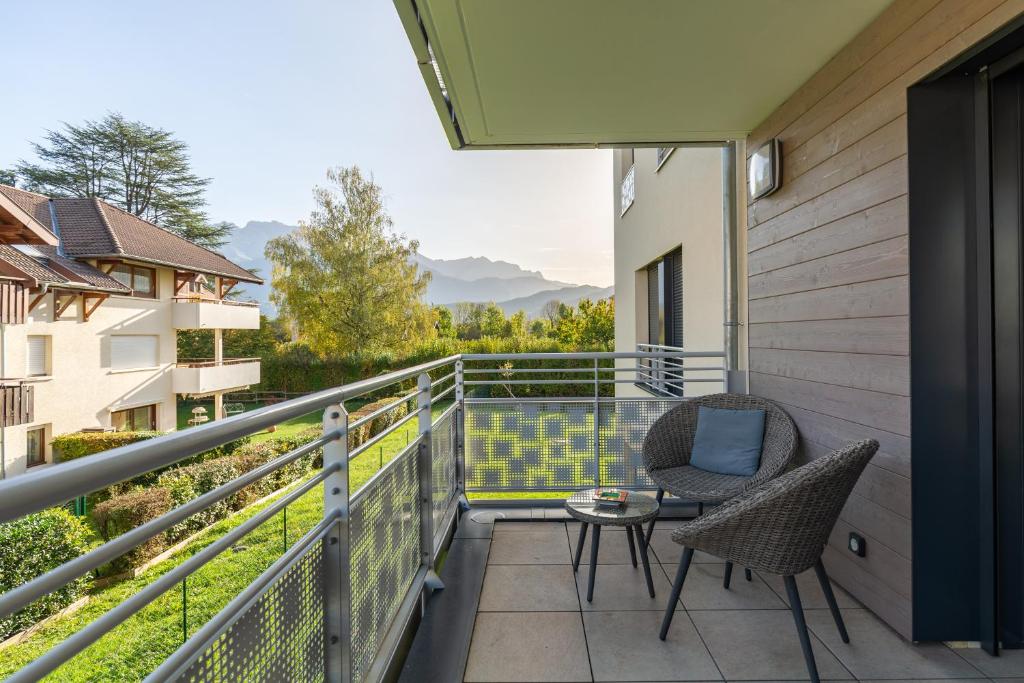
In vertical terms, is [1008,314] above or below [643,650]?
above

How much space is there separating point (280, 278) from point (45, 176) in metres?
17.5

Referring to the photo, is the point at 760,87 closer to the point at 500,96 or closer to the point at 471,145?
the point at 500,96

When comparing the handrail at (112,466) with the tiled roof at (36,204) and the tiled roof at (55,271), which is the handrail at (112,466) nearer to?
the tiled roof at (55,271)

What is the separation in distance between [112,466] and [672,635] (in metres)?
2.18

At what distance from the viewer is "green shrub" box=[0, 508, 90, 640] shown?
4523 millimetres

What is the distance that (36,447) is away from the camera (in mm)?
13523

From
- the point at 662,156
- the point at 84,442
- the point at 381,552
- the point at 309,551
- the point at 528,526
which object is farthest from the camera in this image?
the point at 84,442

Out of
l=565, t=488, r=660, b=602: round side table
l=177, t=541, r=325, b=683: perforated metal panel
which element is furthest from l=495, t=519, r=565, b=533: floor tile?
l=177, t=541, r=325, b=683: perforated metal panel

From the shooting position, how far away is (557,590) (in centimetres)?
258

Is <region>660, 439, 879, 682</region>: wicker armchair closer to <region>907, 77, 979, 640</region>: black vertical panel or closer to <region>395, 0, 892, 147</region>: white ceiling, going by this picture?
<region>907, 77, 979, 640</region>: black vertical panel

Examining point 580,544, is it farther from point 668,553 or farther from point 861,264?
point 861,264

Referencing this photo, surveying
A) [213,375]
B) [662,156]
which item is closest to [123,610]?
[662,156]

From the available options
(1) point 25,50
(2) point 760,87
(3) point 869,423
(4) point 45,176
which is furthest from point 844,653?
(1) point 25,50

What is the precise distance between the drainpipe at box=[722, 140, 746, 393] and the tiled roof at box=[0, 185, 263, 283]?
17362mm
